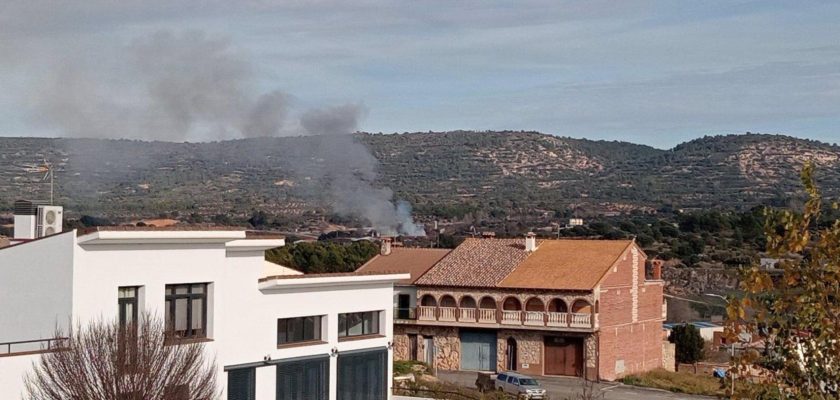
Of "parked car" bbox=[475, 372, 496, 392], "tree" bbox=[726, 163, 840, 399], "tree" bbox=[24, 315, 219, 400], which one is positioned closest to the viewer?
"tree" bbox=[726, 163, 840, 399]

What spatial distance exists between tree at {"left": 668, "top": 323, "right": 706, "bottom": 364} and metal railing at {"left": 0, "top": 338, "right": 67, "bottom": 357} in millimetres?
36811

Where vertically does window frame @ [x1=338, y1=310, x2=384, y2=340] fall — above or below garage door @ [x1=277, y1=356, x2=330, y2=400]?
above

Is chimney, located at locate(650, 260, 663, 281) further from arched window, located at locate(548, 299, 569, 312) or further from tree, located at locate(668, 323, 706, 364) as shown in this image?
arched window, located at locate(548, 299, 569, 312)

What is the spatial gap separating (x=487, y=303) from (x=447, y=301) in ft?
6.60

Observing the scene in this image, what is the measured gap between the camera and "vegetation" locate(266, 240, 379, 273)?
220 ft

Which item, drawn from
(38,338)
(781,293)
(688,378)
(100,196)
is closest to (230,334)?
(38,338)

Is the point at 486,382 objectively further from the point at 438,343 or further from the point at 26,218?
the point at 26,218

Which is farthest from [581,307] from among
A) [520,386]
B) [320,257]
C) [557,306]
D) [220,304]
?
[220,304]

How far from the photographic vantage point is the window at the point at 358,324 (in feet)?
112

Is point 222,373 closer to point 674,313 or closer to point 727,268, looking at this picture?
point 674,313

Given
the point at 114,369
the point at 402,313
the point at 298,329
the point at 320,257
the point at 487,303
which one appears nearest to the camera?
the point at 114,369

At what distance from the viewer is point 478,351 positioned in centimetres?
5269

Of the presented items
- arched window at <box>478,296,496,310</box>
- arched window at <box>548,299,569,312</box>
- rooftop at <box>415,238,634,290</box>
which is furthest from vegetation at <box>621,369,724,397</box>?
arched window at <box>478,296,496,310</box>

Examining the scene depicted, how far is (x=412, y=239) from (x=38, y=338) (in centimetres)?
8015
